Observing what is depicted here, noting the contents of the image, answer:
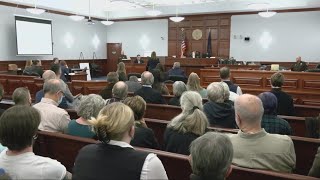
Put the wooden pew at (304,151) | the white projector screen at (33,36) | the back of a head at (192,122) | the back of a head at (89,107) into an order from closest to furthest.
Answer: the back of a head at (192,122)
the wooden pew at (304,151)
the back of a head at (89,107)
the white projector screen at (33,36)

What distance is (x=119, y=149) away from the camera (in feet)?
5.02

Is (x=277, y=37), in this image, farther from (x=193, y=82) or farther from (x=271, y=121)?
(x=271, y=121)

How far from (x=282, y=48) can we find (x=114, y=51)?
9.27 meters

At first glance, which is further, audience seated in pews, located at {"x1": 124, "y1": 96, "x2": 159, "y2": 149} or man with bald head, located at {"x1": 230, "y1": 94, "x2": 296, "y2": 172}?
audience seated in pews, located at {"x1": 124, "y1": 96, "x2": 159, "y2": 149}

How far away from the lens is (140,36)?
56.1 ft

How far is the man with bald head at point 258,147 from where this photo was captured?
81.0 inches

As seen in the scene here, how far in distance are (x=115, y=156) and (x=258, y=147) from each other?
1.07 metres

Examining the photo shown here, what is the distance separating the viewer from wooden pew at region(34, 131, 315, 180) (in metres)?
1.83

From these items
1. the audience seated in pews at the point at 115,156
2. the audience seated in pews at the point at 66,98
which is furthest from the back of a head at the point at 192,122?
the audience seated in pews at the point at 66,98

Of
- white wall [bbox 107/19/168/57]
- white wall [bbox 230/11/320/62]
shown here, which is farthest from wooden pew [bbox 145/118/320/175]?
white wall [bbox 107/19/168/57]

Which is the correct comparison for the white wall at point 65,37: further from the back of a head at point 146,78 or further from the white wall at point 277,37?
the back of a head at point 146,78

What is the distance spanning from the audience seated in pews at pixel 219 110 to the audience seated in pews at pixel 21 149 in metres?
2.22

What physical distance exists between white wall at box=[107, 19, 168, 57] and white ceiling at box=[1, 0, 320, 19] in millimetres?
915

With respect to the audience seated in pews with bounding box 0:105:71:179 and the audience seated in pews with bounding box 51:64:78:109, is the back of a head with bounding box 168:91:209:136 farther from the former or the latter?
the audience seated in pews with bounding box 51:64:78:109
